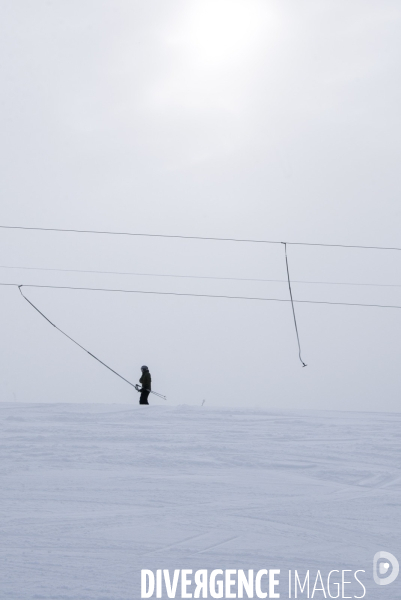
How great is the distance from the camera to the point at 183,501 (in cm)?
591

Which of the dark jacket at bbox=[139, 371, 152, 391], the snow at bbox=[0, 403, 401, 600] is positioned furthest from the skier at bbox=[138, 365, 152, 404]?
the snow at bbox=[0, 403, 401, 600]

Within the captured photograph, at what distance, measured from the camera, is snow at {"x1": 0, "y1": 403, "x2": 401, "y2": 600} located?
14.8 ft

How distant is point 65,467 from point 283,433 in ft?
10.6

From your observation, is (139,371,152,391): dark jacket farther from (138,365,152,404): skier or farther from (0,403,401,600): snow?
(0,403,401,600): snow

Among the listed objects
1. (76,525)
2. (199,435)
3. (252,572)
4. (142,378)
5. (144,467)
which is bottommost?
(252,572)

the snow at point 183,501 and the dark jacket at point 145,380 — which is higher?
the dark jacket at point 145,380

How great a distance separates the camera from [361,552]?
16.0 ft

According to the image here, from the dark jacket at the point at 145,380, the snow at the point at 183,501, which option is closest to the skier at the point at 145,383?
the dark jacket at the point at 145,380

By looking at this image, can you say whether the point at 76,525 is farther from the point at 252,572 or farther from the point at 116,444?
the point at 116,444

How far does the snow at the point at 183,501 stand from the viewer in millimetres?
4520

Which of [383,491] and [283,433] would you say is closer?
[383,491]

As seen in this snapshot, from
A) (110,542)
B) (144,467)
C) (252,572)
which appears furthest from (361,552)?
(144,467)

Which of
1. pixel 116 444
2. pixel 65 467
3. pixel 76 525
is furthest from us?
pixel 116 444

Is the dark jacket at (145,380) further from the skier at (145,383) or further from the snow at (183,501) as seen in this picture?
the snow at (183,501)
